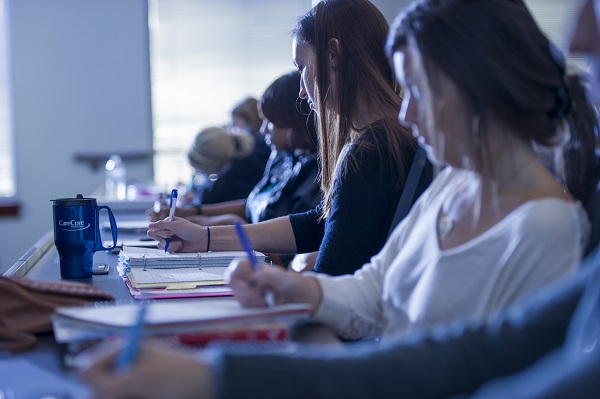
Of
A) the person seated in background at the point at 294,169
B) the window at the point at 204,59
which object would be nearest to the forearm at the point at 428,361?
the person seated in background at the point at 294,169

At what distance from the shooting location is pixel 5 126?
229 inches

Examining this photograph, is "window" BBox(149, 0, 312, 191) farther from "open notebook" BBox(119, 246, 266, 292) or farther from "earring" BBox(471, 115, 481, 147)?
"earring" BBox(471, 115, 481, 147)

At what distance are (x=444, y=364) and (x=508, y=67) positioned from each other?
407 millimetres

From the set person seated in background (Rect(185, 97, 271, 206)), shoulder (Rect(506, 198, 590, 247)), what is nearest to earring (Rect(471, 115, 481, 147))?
shoulder (Rect(506, 198, 590, 247))

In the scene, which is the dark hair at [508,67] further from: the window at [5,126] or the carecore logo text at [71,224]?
the window at [5,126]

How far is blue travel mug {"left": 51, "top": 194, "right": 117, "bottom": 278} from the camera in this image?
1.50 m

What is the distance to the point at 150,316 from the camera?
0.97m

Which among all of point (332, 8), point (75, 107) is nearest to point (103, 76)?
point (75, 107)

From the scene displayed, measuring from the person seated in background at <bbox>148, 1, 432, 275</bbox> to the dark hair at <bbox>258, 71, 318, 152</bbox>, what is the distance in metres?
0.68

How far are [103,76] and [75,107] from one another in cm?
31

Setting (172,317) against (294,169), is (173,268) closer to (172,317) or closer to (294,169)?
(172,317)

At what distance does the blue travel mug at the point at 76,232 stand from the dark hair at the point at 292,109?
1.14 metres

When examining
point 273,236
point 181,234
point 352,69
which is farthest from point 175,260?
point 352,69

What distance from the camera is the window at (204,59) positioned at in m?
5.86
